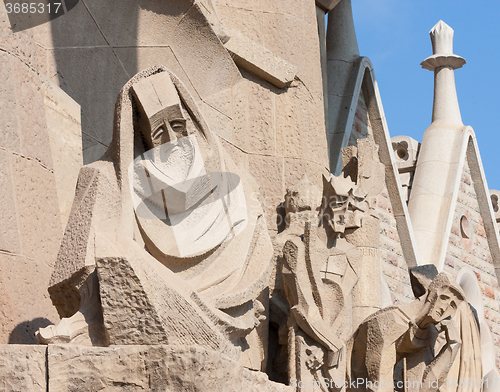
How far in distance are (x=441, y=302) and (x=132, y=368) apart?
8.65ft

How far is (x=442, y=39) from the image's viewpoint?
10.1 metres

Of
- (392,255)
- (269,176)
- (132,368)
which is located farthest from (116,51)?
(392,255)

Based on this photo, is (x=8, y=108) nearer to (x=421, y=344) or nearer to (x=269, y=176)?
(x=269, y=176)

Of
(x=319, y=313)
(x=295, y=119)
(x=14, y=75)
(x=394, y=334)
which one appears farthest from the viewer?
(x=295, y=119)

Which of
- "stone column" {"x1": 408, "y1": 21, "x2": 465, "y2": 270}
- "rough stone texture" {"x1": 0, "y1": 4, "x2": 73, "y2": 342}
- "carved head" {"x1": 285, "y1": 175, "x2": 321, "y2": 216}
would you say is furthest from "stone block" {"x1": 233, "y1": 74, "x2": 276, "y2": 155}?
"stone column" {"x1": 408, "y1": 21, "x2": 465, "y2": 270}

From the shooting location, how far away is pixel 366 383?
4.50 m

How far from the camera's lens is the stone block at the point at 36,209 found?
3564 mm

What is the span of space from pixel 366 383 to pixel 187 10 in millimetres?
2458

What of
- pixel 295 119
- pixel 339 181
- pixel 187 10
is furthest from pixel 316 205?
pixel 187 10

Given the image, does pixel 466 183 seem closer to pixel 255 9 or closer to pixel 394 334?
pixel 255 9

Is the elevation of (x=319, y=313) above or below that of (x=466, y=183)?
below

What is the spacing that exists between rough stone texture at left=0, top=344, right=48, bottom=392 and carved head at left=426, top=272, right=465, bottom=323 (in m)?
2.78

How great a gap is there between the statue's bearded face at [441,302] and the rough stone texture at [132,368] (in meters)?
2.44

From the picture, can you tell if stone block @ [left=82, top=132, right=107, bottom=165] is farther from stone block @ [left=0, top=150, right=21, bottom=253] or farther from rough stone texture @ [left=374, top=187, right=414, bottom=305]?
rough stone texture @ [left=374, top=187, right=414, bottom=305]
